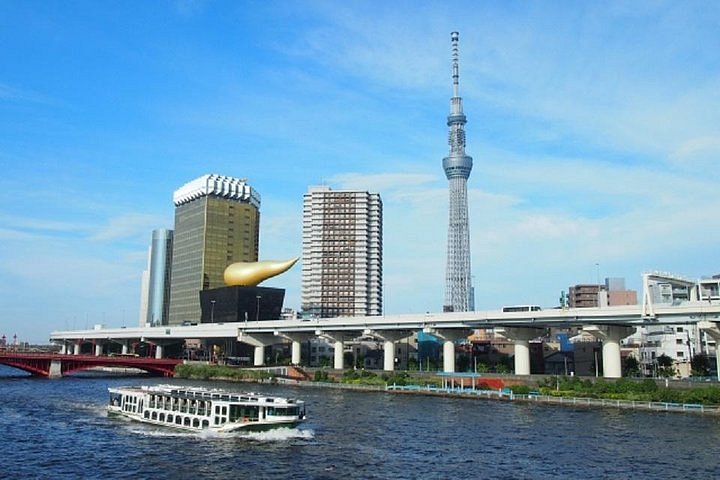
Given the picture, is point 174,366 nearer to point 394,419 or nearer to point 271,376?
point 271,376

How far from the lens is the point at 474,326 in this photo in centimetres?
10612

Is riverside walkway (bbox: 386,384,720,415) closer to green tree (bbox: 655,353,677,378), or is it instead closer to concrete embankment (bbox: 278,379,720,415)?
concrete embankment (bbox: 278,379,720,415)

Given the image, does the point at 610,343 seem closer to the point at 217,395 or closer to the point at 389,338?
the point at 389,338

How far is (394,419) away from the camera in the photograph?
64.1 metres

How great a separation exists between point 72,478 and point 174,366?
95.5 m

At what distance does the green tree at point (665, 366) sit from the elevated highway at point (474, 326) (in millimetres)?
16507

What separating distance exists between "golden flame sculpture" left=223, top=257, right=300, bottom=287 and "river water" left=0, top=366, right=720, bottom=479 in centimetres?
9229

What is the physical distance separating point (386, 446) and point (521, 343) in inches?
2255

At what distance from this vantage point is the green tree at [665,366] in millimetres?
105719

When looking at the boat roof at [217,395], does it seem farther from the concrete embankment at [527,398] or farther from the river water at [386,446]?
the concrete embankment at [527,398]

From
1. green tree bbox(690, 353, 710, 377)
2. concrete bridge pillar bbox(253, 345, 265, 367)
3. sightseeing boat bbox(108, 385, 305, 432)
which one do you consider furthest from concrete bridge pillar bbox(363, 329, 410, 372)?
sightseeing boat bbox(108, 385, 305, 432)

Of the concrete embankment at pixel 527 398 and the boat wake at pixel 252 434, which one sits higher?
the concrete embankment at pixel 527 398

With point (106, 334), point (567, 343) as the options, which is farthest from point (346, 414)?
point (106, 334)

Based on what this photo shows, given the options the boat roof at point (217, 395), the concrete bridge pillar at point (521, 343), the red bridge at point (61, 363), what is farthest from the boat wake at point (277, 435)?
the red bridge at point (61, 363)
